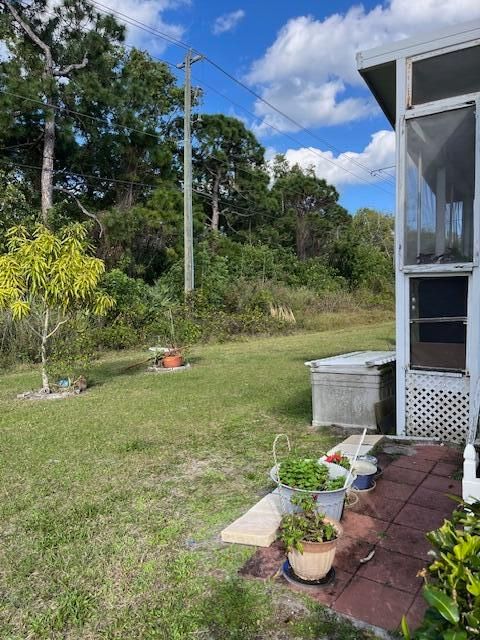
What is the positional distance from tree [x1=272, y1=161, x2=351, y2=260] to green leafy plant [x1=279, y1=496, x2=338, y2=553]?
72.7ft

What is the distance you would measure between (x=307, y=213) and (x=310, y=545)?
969 inches

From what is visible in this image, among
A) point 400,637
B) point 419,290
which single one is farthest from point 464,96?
point 400,637

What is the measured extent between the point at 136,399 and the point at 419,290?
3.88 meters

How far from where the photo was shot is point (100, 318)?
11.2 metres

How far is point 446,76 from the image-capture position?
378 cm

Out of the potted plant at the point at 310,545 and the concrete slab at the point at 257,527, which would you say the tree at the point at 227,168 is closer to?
the concrete slab at the point at 257,527

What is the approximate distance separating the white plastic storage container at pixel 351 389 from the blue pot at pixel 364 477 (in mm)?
1406

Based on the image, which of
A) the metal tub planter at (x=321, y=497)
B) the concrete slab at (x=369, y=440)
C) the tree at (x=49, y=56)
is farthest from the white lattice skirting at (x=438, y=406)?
the tree at (x=49, y=56)

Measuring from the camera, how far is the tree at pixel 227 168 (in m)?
21.5

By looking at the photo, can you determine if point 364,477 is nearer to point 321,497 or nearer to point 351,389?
point 321,497

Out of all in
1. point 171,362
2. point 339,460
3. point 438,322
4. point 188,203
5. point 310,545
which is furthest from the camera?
point 188,203

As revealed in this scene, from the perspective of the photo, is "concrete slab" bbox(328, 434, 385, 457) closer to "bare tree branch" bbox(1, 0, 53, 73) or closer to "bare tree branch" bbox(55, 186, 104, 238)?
"bare tree branch" bbox(55, 186, 104, 238)

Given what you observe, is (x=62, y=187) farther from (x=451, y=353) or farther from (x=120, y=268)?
(x=451, y=353)

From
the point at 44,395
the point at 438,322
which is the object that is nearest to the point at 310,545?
the point at 438,322
